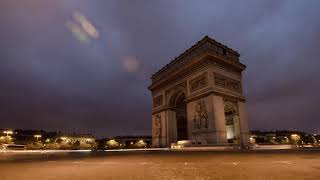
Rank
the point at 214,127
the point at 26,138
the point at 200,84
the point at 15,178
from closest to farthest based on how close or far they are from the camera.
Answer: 1. the point at 15,178
2. the point at 214,127
3. the point at 200,84
4. the point at 26,138

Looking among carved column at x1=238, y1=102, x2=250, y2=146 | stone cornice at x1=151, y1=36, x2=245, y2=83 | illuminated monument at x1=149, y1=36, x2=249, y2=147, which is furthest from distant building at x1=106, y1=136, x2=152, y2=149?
carved column at x1=238, y1=102, x2=250, y2=146

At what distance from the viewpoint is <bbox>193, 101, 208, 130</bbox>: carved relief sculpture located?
27.9 metres

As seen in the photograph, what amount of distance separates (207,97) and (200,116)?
2.67 m

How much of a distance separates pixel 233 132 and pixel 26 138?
286ft

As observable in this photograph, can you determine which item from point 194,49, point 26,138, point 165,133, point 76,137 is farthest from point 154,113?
point 26,138

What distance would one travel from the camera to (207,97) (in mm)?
27828

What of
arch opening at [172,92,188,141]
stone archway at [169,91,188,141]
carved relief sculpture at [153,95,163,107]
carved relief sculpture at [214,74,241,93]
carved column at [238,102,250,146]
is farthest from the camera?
carved relief sculpture at [153,95,163,107]

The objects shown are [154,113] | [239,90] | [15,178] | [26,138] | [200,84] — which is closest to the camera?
[15,178]

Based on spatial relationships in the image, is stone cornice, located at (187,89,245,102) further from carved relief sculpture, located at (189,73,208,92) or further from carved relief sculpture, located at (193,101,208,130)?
carved relief sculpture, located at (189,73,208,92)

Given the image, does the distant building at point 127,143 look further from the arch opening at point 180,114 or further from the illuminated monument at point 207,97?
the illuminated monument at point 207,97

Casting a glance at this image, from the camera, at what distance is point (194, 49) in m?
32.5

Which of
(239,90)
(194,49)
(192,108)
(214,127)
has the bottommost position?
(214,127)

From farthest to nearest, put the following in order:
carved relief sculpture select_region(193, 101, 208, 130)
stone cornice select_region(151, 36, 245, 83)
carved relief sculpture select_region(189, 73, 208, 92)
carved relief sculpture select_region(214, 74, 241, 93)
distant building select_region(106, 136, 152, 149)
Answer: distant building select_region(106, 136, 152, 149)
stone cornice select_region(151, 36, 245, 83)
carved relief sculpture select_region(214, 74, 241, 93)
carved relief sculpture select_region(189, 73, 208, 92)
carved relief sculpture select_region(193, 101, 208, 130)

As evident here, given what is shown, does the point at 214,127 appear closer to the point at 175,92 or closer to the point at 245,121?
the point at 245,121
